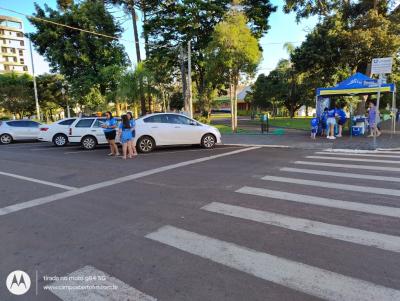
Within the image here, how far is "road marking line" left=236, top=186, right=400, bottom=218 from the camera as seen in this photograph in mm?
4836

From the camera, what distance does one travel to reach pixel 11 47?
88.7 meters

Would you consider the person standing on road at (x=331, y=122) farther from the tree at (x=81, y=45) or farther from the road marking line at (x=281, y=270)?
the tree at (x=81, y=45)

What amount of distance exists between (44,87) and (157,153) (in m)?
44.3

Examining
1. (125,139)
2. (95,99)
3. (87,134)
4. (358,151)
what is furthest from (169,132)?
(95,99)

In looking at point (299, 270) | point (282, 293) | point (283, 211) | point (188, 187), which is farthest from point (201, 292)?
point (188, 187)

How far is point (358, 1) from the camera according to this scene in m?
24.0

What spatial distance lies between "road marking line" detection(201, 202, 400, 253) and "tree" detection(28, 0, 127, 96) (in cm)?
2754

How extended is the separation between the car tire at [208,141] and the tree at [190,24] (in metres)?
13.9

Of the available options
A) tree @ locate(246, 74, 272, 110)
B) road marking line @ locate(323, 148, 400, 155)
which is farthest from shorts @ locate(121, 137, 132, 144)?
tree @ locate(246, 74, 272, 110)

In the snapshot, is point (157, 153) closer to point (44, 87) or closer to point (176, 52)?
point (176, 52)

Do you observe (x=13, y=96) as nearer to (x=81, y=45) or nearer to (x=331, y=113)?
(x=81, y=45)

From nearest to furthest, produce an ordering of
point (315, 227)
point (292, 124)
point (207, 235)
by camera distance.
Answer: point (207, 235), point (315, 227), point (292, 124)
